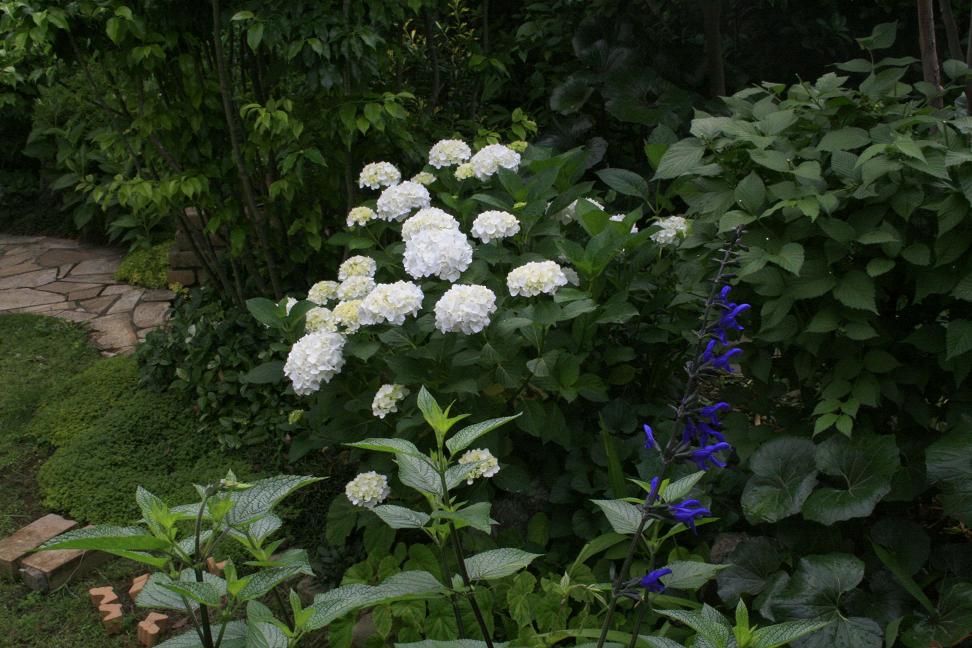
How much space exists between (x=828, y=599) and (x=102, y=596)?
2.19 meters

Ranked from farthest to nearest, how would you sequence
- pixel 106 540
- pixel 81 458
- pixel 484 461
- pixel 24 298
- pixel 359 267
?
pixel 24 298 < pixel 81 458 < pixel 359 267 < pixel 484 461 < pixel 106 540

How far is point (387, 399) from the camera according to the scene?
2510 mm

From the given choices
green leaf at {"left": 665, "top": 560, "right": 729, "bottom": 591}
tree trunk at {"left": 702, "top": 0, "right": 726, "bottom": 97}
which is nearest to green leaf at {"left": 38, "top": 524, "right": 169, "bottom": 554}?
green leaf at {"left": 665, "top": 560, "right": 729, "bottom": 591}

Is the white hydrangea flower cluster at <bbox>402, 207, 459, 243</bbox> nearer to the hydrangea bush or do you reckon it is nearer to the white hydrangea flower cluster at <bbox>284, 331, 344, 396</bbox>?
the hydrangea bush

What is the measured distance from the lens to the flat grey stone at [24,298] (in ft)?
16.7

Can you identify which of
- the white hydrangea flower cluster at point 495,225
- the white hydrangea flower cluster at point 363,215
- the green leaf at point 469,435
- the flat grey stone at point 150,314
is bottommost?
the flat grey stone at point 150,314

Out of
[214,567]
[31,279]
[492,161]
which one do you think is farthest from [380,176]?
[31,279]

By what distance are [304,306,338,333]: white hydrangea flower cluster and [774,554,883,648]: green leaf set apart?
1411mm

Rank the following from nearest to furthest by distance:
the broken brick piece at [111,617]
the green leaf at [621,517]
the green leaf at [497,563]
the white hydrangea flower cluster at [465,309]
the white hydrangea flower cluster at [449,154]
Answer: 1. the green leaf at [621,517]
2. the green leaf at [497,563]
3. the white hydrangea flower cluster at [465,309]
4. the broken brick piece at [111,617]
5. the white hydrangea flower cluster at [449,154]

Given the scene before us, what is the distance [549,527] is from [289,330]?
3.35 feet

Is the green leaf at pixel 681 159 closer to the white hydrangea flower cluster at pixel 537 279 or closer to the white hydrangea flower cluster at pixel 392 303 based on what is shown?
the white hydrangea flower cluster at pixel 537 279

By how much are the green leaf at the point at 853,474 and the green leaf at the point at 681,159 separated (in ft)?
2.68

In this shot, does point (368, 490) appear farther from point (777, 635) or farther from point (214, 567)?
point (777, 635)

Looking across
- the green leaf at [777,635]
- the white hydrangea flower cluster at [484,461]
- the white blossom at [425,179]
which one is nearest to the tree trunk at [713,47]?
the white blossom at [425,179]
